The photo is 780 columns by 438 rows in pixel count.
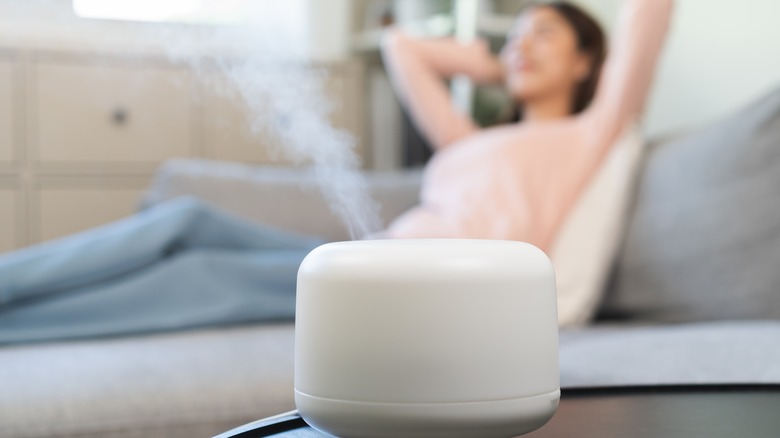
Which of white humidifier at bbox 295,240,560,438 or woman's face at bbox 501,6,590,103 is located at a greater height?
woman's face at bbox 501,6,590,103

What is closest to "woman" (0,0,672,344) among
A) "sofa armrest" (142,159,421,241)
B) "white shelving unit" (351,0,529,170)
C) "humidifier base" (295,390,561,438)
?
"sofa armrest" (142,159,421,241)

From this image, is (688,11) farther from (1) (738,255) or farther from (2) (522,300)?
(2) (522,300)

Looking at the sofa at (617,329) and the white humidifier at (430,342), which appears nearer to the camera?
the white humidifier at (430,342)

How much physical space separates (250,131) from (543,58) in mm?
1057

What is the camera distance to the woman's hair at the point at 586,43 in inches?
76.0

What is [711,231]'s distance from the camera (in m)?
1.26

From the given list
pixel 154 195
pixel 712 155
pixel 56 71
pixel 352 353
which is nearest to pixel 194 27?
pixel 154 195

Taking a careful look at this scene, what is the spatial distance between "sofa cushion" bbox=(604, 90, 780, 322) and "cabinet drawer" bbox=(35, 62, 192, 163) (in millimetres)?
1406

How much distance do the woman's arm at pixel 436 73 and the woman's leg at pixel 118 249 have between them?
706 millimetres

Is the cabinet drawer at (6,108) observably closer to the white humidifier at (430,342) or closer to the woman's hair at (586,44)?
the woman's hair at (586,44)

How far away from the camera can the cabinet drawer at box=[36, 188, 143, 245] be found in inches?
96.7

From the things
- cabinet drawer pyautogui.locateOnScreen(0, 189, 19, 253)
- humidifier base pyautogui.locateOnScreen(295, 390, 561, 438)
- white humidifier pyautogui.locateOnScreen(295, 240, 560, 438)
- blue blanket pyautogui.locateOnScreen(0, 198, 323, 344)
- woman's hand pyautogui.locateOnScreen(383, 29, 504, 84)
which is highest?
woman's hand pyautogui.locateOnScreen(383, 29, 504, 84)

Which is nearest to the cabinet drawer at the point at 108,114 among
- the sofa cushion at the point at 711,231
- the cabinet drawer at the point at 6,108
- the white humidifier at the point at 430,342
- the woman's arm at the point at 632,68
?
the cabinet drawer at the point at 6,108

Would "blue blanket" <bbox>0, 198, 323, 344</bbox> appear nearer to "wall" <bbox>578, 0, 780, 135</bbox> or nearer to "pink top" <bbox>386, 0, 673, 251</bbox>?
"pink top" <bbox>386, 0, 673, 251</bbox>
